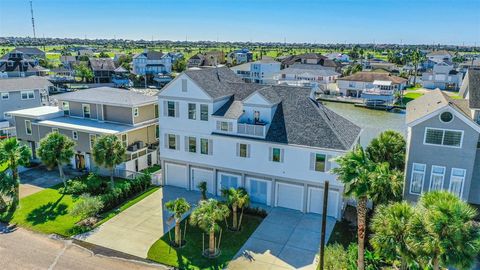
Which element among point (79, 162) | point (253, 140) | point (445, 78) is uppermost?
point (445, 78)

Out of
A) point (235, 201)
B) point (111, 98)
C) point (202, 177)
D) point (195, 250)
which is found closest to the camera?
point (195, 250)

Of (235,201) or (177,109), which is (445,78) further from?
(235,201)

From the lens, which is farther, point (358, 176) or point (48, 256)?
point (48, 256)

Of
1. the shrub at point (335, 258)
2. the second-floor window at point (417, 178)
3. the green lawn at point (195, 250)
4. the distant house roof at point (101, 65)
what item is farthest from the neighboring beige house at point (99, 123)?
the distant house roof at point (101, 65)

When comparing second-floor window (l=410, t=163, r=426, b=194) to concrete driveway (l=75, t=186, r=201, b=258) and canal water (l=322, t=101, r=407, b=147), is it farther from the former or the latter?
canal water (l=322, t=101, r=407, b=147)

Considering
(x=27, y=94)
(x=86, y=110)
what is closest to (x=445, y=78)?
(x=86, y=110)

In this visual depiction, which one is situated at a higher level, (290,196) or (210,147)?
(210,147)

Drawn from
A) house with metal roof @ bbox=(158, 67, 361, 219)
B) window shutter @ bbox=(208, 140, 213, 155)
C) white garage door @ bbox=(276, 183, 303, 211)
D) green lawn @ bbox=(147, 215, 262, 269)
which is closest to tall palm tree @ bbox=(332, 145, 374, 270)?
house with metal roof @ bbox=(158, 67, 361, 219)
